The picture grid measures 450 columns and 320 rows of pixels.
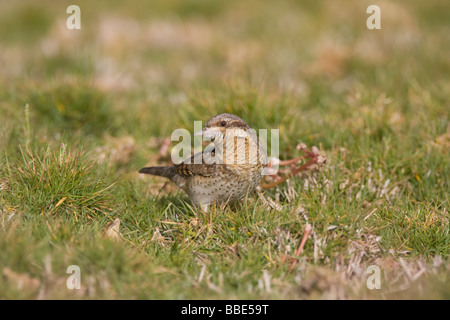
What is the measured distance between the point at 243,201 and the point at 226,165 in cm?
51

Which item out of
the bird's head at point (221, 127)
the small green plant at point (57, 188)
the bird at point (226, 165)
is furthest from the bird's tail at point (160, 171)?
the bird's head at point (221, 127)

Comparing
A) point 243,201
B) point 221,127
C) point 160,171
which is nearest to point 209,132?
point 221,127

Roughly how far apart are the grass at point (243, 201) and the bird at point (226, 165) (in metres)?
0.18

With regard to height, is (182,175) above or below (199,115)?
below

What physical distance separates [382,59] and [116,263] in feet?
22.2

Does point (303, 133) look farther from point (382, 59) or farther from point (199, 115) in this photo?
point (382, 59)

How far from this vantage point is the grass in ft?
13.2

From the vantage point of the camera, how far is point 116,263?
12.8ft

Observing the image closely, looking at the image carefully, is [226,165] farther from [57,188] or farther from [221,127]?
[57,188]

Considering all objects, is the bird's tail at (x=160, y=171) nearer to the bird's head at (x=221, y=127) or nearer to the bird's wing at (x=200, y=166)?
the bird's wing at (x=200, y=166)

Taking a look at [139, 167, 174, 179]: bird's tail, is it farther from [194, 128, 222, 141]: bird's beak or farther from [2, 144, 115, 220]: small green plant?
[194, 128, 222, 141]: bird's beak

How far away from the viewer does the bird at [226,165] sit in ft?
15.8
